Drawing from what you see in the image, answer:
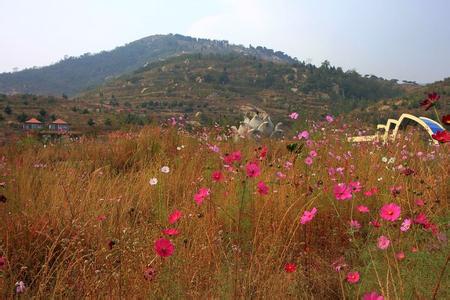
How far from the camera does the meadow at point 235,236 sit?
1.67 metres

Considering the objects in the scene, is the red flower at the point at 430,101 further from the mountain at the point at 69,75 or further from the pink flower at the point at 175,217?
the mountain at the point at 69,75

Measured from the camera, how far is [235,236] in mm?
2336

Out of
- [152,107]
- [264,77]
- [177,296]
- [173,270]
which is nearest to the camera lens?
[177,296]

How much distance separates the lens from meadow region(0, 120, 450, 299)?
65.6 inches

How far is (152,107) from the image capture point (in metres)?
56.2

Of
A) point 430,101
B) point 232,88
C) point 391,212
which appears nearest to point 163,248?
point 391,212

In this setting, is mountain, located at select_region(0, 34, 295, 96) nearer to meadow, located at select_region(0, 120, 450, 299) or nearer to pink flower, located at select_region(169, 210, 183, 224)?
meadow, located at select_region(0, 120, 450, 299)

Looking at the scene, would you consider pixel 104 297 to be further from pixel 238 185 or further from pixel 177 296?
pixel 238 185

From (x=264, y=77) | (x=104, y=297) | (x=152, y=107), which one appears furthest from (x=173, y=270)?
(x=264, y=77)

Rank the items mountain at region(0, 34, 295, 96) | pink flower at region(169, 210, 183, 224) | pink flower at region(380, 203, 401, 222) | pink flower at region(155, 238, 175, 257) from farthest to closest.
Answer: mountain at region(0, 34, 295, 96) < pink flower at region(169, 210, 183, 224) < pink flower at region(380, 203, 401, 222) < pink flower at region(155, 238, 175, 257)

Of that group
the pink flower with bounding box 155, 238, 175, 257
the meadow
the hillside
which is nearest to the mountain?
the hillside

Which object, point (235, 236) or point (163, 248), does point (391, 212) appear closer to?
point (163, 248)

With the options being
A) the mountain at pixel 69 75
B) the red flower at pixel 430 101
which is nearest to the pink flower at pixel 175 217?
the red flower at pixel 430 101

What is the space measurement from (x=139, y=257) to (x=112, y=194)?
1.16 m
